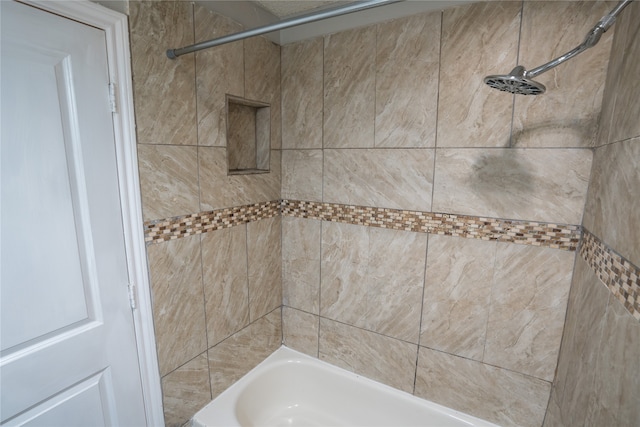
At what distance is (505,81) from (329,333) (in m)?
1.65

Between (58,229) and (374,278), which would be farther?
(374,278)

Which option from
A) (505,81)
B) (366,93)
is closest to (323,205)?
(366,93)

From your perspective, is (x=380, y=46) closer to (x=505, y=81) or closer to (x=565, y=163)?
(x=505, y=81)

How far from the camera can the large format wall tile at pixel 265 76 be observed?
5.59 feet

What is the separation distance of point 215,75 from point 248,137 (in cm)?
47

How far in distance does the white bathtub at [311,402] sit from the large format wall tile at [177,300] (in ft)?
1.36

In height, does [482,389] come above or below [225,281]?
below

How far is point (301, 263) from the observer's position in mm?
2035

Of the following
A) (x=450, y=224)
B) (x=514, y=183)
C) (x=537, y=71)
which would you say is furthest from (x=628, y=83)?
(x=450, y=224)

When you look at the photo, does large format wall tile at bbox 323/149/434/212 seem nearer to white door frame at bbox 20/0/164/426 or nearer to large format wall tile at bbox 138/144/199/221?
large format wall tile at bbox 138/144/199/221

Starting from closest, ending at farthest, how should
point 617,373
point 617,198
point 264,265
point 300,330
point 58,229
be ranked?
1. point 617,373
2. point 617,198
3. point 58,229
4. point 264,265
5. point 300,330

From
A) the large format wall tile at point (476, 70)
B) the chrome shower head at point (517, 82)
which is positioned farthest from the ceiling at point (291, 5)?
the chrome shower head at point (517, 82)

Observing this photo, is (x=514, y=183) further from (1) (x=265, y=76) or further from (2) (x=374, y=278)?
(1) (x=265, y=76)

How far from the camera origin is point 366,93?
1.66 metres
